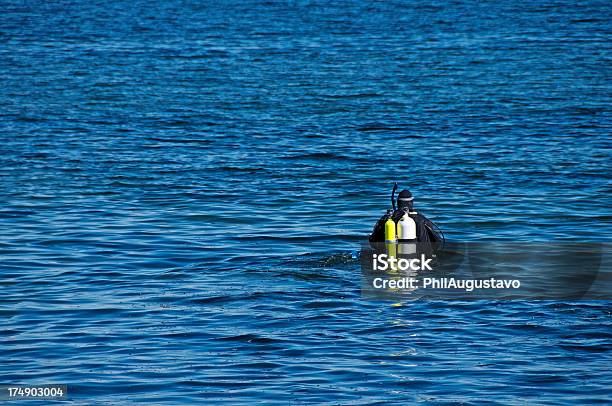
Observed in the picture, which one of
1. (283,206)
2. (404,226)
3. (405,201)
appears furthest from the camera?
(283,206)

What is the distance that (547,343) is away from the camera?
42.3 feet

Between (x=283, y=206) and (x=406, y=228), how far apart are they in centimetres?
748

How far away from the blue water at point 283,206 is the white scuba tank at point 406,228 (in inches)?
44.9

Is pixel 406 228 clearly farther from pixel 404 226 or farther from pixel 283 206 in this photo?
pixel 283 206

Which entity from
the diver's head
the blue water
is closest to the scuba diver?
the diver's head

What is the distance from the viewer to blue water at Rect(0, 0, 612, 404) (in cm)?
1216

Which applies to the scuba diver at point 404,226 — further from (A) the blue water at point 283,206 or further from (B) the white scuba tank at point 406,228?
(A) the blue water at point 283,206

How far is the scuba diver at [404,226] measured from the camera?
15.3 metres

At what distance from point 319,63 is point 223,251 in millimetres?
31928

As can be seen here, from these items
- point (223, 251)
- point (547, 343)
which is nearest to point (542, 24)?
point (223, 251)

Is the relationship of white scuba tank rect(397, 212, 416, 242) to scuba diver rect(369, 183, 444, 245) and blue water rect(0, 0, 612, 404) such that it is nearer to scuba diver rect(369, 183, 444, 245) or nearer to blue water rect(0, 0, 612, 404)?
scuba diver rect(369, 183, 444, 245)

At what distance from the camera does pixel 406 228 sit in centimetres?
1531

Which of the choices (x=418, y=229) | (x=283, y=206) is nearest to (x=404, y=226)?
(x=418, y=229)


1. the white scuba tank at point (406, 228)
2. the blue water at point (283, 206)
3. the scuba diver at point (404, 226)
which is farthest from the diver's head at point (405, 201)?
the blue water at point (283, 206)
